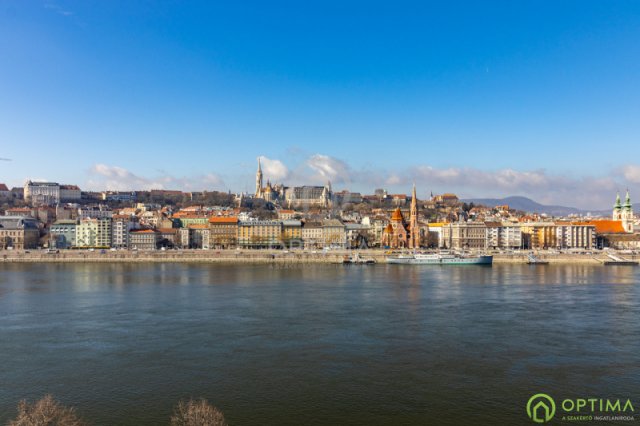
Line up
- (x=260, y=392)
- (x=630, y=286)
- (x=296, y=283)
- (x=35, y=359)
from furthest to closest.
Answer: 1. (x=296, y=283)
2. (x=630, y=286)
3. (x=35, y=359)
4. (x=260, y=392)

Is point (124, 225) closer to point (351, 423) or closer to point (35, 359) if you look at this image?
point (35, 359)

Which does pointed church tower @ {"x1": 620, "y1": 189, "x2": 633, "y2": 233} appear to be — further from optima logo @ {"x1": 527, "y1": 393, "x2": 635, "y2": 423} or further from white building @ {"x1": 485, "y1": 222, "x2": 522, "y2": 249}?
optima logo @ {"x1": 527, "y1": 393, "x2": 635, "y2": 423}

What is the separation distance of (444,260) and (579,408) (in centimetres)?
3450

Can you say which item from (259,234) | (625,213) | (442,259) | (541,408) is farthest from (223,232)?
(541,408)

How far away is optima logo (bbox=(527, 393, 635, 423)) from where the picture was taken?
8.84m

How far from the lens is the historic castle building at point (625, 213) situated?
66.1 m

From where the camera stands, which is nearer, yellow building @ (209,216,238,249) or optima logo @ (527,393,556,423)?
optima logo @ (527,393,556,423)

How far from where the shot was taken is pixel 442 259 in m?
43.5

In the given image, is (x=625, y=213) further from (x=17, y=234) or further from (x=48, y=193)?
(x=48, y=193)

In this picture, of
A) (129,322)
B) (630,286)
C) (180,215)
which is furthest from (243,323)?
(180,215)

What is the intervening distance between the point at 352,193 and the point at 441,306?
8758cm

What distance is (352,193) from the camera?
106562 mm

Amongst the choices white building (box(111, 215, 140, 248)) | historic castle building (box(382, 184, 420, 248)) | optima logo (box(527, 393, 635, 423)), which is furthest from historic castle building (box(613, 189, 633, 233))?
optima logo (box(527, 393, 635, 423))

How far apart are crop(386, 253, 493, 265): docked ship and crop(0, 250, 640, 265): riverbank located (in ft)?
5.57
